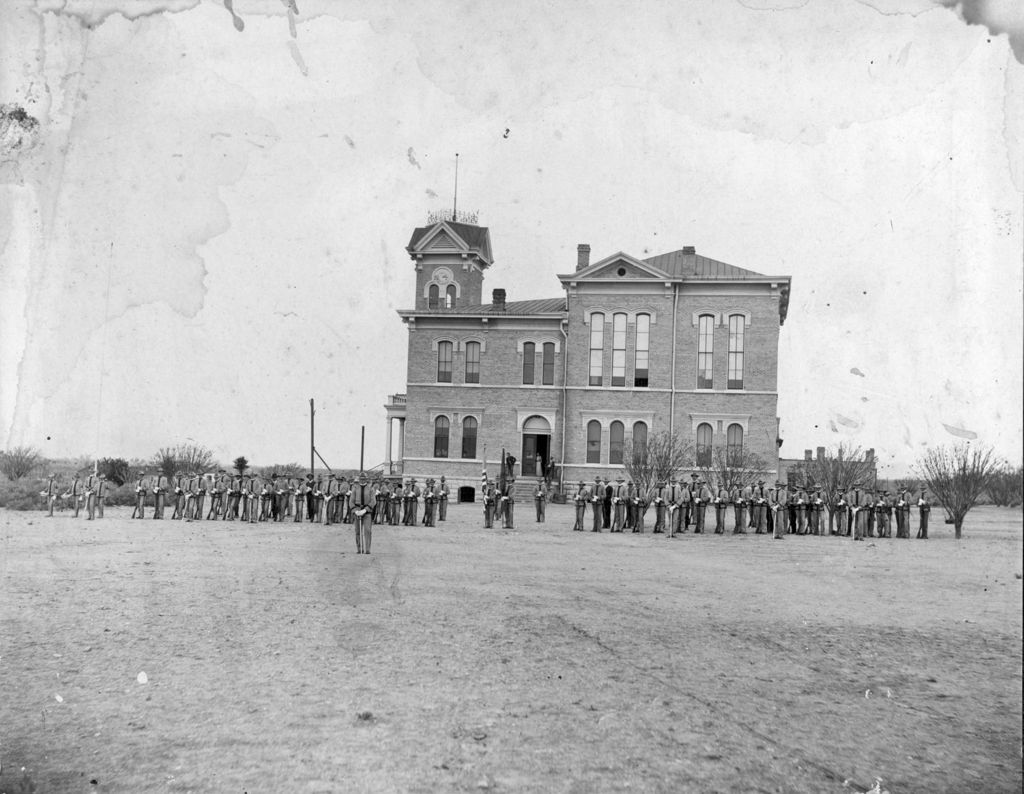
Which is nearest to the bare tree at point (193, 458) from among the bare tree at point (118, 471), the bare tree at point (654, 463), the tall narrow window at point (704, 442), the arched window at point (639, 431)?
the bare tree at point (118, 471)

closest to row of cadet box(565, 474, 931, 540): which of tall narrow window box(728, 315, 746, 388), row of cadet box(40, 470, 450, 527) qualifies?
row of cadet box(40, 470, 450, 527)

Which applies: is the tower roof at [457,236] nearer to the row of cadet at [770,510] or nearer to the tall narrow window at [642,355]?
the tall narrow window at [642,355]

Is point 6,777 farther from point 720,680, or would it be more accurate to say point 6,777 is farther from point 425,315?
point 425,315

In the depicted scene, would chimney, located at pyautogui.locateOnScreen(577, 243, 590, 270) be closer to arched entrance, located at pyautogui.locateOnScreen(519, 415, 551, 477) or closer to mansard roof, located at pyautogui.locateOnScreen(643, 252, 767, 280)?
mansard roof, located at pyautogui.locateOnScreen(643, 252, 767, 280)

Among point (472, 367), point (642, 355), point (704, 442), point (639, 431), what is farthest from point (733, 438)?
point (472, 367)

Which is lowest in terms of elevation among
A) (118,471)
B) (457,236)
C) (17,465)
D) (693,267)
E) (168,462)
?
(118,471)

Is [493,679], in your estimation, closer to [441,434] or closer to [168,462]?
[168,462]

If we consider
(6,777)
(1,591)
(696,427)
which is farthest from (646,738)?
(696,427)
